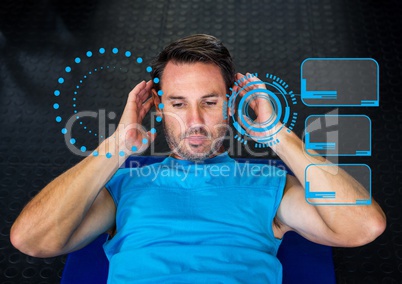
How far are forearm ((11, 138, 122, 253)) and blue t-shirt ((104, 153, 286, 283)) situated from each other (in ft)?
0.34

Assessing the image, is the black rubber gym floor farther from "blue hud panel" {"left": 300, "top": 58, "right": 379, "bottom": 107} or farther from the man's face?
the man's face

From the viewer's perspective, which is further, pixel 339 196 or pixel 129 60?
pixel 129 60

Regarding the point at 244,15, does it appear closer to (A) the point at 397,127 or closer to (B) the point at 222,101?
(A) the point at 397,127

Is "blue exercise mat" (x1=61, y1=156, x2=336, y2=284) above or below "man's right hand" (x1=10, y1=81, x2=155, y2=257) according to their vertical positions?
below

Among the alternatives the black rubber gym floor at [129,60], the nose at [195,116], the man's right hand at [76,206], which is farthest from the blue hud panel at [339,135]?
the man's right hand at [76,206]

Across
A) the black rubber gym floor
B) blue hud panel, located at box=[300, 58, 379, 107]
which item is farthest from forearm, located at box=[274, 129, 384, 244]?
blue hud panel, located at box=[300, 58, 379, 107]

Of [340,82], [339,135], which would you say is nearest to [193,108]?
[339,135]

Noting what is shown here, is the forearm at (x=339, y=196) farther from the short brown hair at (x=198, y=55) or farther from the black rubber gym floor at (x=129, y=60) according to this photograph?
the black rubber gym floor at (x=129, y=60)

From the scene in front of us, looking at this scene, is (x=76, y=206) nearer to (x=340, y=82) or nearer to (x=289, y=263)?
(x=289, y=263)

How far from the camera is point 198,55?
1.16 m

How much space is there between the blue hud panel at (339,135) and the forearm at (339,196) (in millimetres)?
503

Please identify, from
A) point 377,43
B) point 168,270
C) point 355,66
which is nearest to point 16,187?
point 168,270

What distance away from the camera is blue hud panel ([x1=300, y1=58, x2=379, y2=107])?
171cm

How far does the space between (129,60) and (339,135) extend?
851 mm
